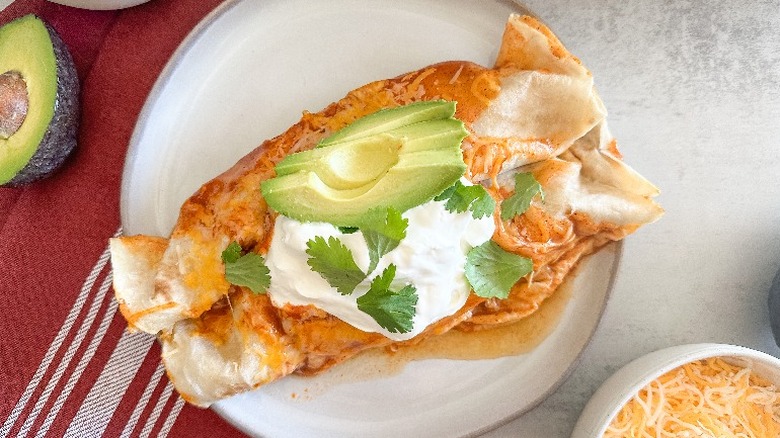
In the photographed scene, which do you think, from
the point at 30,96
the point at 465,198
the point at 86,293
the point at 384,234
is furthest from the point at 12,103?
the point at 465,198

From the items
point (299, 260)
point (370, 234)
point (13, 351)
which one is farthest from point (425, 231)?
point (13, 351)

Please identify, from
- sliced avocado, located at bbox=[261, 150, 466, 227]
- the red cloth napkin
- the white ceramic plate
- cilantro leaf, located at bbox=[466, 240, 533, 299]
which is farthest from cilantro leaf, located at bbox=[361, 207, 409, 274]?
the red cloth napkin

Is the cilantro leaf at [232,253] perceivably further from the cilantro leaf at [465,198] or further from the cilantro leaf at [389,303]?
the cilantro leaf at [465,198]

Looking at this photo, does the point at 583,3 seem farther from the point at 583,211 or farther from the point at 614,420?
the point at 614,420

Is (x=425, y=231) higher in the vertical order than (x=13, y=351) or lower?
higher

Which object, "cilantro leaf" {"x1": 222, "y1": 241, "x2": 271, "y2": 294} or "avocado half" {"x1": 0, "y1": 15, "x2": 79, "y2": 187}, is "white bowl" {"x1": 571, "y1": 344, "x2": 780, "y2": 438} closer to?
"cilantro leaf" {"x1": 222, "y1": 241, "x2": 271, "y2": 294}

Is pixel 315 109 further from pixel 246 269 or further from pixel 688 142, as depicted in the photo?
pixel 688 142
